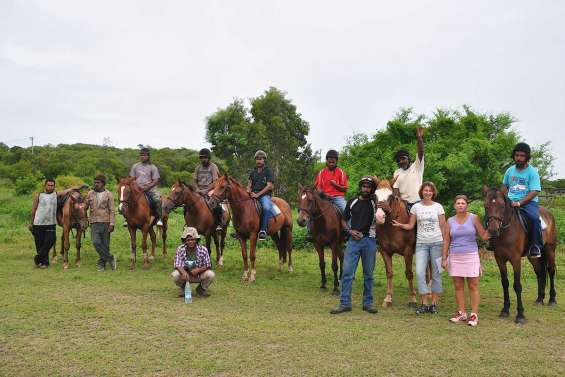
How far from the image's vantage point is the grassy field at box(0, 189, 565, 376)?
16.0 ft

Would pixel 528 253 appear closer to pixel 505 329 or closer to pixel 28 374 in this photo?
pixel 505 329

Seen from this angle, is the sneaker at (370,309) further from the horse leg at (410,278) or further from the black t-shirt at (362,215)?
the black t-shirt at (362,215)

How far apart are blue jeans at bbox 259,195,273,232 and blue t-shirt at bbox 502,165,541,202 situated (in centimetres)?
501

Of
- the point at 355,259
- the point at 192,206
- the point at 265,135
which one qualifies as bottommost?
the point at 355,259

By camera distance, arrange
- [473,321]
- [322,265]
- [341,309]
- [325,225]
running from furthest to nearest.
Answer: [322,265] → [325,225] → [341,309] → [473,321]

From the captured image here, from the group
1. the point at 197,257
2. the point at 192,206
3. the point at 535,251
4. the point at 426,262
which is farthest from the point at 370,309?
the point at 192,206

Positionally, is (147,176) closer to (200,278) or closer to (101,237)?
(101,237)

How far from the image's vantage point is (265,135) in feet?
136

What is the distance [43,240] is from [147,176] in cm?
294

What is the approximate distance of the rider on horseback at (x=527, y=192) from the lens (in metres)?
7.29

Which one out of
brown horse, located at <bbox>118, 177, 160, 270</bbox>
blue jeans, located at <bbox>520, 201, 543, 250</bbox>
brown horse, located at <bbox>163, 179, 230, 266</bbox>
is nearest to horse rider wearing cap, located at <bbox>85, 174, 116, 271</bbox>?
brown horse, located at <bbox>118, 177, 160, 270</bbox>

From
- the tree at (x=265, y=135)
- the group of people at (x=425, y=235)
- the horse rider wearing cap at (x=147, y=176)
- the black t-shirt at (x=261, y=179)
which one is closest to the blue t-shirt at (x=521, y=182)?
the group of people at (x=425, y=235)

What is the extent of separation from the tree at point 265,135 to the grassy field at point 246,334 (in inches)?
1155

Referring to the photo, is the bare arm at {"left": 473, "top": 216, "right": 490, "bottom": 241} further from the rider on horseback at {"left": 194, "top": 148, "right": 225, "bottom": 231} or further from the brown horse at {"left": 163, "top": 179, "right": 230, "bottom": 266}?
the rider on horseback at {"left": 194, "top": 148, "right": 225, "bottom": 231}
